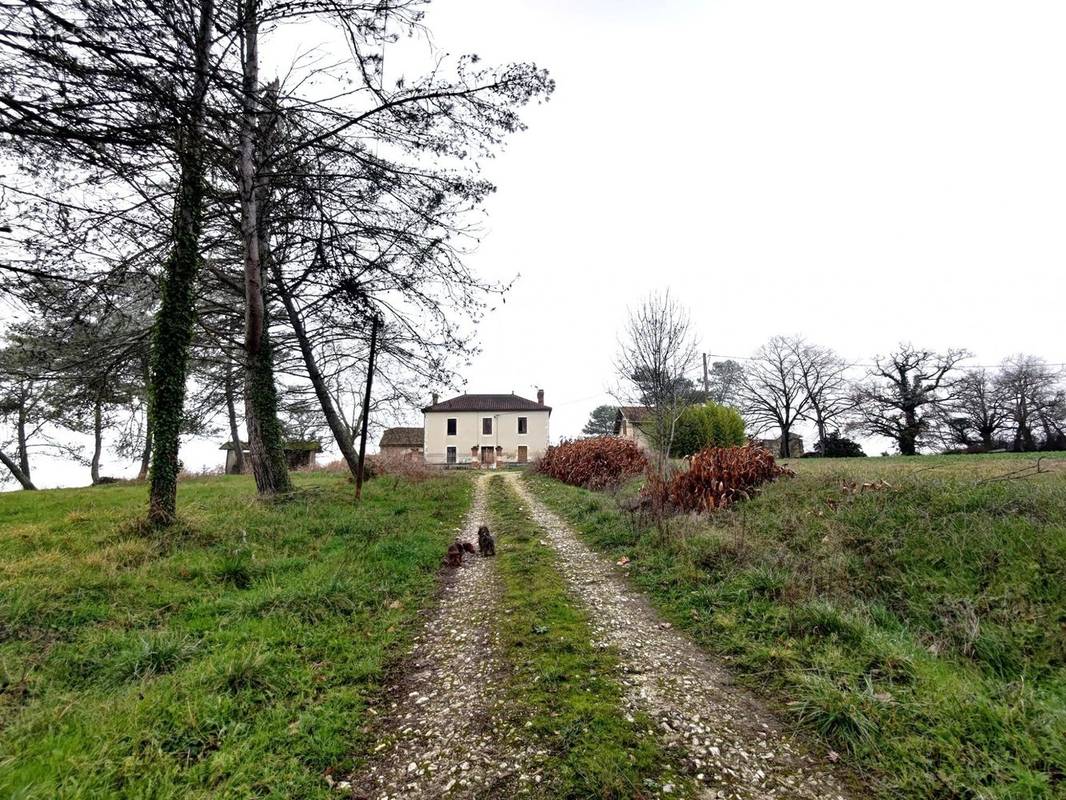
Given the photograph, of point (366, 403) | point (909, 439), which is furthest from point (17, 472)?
point (909, 439)

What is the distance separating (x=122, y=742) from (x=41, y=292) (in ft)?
16.0

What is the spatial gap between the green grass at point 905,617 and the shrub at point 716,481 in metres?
1.16

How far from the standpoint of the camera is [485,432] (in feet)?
115

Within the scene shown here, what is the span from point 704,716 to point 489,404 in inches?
1334

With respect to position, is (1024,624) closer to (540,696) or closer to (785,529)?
(785,529)

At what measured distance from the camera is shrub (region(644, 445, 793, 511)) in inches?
302

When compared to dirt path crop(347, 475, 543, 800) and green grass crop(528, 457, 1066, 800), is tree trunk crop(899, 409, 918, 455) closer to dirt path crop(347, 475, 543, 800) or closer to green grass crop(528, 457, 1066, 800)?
green grass crop(528, 457, 1066, 800)

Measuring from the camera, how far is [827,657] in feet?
10.0

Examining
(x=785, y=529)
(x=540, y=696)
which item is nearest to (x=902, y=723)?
(x=540, y=696)

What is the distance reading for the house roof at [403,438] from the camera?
3819cm

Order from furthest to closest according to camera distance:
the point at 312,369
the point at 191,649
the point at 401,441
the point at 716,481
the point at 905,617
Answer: the point at 401,441
the point at 312,369
the point at 716,481
the point at 905,617
the point at 191,649

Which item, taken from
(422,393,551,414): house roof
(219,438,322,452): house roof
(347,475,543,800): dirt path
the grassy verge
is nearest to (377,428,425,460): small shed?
(422,393,551,414): house roof

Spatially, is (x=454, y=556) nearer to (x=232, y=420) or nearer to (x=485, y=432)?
(x=232, y=420)

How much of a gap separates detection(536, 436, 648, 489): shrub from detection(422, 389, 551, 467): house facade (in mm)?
17713
